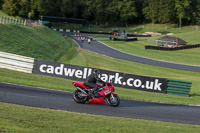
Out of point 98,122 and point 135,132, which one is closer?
point 135,132

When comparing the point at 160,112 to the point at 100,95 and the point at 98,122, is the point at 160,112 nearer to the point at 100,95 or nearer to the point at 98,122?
the point at 100,95

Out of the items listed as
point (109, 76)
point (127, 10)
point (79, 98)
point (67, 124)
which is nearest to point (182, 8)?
point (127, 10)

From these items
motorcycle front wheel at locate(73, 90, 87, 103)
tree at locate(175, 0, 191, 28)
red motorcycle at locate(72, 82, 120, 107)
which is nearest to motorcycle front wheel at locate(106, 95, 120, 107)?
red motorcycle at locate(72, 82, 120, 107)

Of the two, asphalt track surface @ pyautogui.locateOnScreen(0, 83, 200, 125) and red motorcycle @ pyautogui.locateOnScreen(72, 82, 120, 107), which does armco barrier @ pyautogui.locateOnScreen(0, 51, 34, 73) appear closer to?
asphalt track surface @ pyautogui.locateOnScreen(0, 83, 200, 125)

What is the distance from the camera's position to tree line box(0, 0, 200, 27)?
364ft

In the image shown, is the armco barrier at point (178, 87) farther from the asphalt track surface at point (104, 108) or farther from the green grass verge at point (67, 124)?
the green grass verge at point (67, 124)

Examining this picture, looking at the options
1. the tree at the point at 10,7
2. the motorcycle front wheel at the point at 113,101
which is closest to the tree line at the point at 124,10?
the tree at the point at 10,7

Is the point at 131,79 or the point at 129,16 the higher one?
the point at 129,16

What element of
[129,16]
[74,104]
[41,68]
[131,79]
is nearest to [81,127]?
[74,104]

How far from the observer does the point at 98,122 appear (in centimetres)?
1019

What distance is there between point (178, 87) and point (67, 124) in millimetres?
13742

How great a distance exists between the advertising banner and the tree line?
8569cm

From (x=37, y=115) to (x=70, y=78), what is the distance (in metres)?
12.5

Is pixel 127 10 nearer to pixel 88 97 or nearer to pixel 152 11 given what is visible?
pixel 152 11
